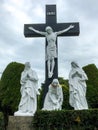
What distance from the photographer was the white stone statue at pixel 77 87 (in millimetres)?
11500

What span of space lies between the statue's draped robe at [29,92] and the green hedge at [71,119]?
138 centimetres

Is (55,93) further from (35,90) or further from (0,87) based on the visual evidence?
(0,87)

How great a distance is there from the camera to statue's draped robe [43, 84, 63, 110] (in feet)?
36.8

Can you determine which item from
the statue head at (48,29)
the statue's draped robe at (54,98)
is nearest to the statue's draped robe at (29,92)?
the statue's draped robe at (54,98)

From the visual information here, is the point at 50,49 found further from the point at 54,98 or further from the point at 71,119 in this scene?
the point at 71,119

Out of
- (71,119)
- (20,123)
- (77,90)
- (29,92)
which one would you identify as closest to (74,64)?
(77,90)

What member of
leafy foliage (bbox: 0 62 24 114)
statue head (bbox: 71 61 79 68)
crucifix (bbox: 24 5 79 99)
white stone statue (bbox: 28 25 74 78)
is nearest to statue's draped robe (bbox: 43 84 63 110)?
statue head (bbox: 71 61 79 68)

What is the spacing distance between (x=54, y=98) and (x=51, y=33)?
3.13 metres

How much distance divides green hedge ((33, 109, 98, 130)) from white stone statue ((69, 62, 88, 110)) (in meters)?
1.66

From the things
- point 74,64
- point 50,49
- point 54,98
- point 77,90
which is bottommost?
point 54,98

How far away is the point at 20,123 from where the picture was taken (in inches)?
401

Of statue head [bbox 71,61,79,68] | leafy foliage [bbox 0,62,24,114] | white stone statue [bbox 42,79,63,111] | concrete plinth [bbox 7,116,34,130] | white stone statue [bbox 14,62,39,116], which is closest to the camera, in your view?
concrete plinth [bbox 7,116,34,130]

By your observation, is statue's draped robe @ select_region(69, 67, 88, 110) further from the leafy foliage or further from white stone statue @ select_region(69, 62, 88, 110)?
the leafy foliage

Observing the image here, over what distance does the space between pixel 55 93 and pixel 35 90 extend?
Answer: 2.37ft
